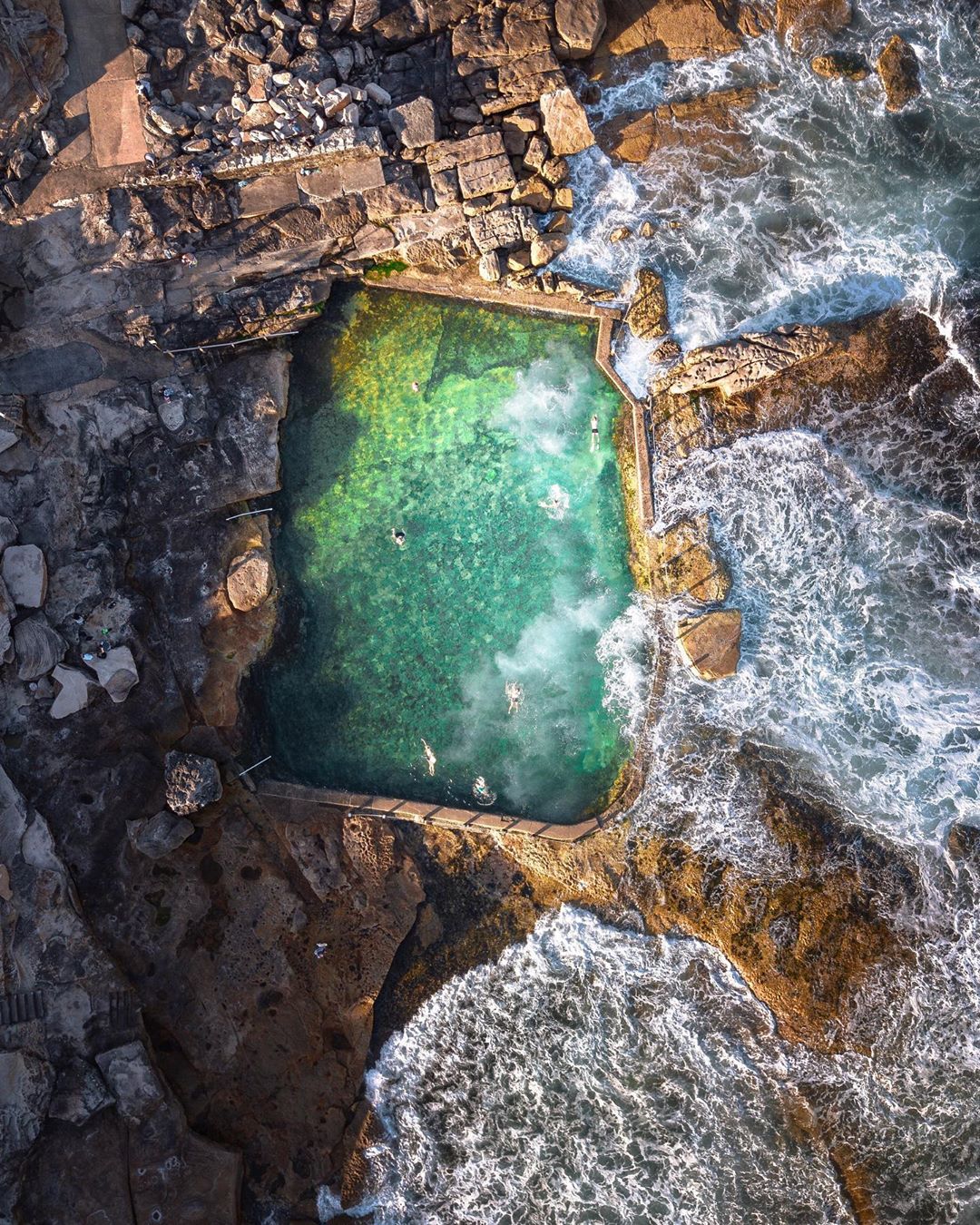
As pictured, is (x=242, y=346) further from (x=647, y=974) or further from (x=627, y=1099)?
(x=627, y=1099)

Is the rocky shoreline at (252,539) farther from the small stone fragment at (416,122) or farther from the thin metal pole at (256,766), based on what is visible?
the thin metal pole at (256,766)

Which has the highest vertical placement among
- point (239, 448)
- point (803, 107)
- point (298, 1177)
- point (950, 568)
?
point (803, 107)

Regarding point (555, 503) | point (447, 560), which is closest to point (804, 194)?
point (555, 503)

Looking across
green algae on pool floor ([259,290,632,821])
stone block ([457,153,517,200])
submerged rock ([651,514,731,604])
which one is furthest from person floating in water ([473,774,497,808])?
stone block ([457,153,517,200])

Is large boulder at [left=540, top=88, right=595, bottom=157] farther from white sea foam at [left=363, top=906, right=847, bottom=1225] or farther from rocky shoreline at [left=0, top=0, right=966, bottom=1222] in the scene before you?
white sea foam at [left=363, top=906, right=847, bottom=1225]

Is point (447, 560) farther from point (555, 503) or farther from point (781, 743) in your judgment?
point (781, 743)

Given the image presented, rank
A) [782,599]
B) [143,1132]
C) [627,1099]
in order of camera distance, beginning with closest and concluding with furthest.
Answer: [143,1132]
[627,1099]
[782,599]

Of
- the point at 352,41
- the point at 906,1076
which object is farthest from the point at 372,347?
the point at 906,1076
